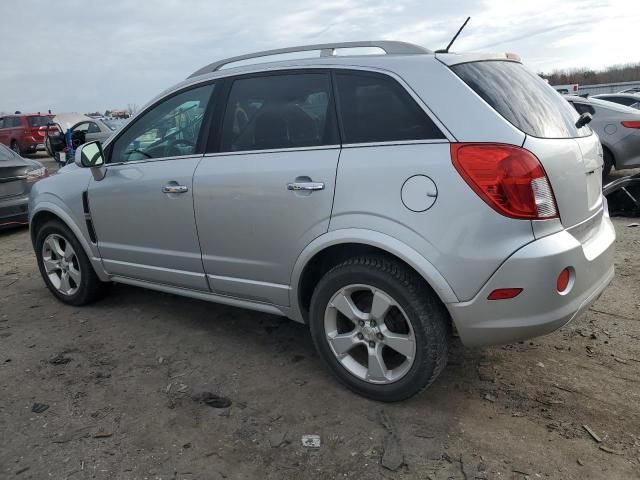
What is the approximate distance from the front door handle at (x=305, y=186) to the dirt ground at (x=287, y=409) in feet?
3.77

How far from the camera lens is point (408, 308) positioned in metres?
2.65

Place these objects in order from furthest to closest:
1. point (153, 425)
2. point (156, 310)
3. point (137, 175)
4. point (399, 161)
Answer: point (156, 310), point (137, 175), point (153, 425), point (399, 161)

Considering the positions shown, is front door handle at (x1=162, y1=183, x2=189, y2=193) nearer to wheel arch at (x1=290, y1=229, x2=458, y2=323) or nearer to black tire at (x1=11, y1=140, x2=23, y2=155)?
wheel arch at (x1=290, y1=229, x2=458, y2=323)

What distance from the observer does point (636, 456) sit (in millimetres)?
2396

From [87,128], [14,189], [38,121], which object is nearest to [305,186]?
[14,189]

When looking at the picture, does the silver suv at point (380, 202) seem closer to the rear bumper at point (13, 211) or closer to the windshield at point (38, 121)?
the rear bumper at point (13, 211)

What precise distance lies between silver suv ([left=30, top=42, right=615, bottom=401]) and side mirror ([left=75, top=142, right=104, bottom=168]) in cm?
29

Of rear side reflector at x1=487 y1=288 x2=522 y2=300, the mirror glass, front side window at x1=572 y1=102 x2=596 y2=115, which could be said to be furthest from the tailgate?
front side window at x1=572 y1=102 x2=596 y2=115

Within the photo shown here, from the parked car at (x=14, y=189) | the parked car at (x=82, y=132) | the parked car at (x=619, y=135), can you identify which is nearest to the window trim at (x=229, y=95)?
the parked car at (x=14, y=189)

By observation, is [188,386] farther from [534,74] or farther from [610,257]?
[534,74]

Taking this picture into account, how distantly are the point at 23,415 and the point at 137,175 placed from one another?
5.48 feet

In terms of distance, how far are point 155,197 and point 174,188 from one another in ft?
0.74

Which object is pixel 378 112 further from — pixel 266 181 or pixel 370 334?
pixel 370 334

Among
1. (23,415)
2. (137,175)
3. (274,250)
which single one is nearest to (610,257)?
(274,250)
